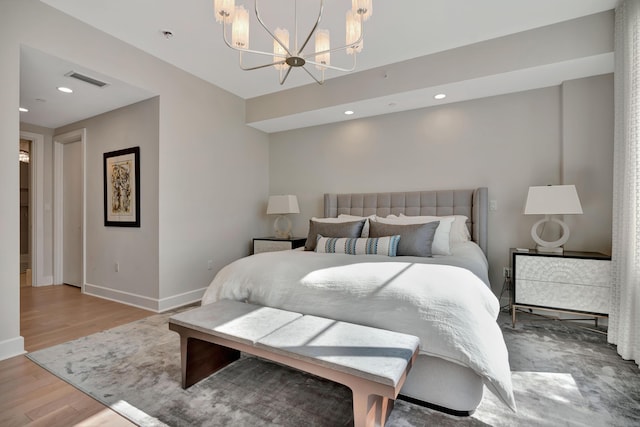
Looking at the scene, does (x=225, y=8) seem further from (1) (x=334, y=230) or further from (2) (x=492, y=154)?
(2) (x=492, y=154)

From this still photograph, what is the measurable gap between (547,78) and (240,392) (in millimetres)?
3873

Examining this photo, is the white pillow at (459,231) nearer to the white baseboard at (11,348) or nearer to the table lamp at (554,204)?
the table lamp at (554,204)

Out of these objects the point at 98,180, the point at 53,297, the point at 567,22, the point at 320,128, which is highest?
the point at 567,22

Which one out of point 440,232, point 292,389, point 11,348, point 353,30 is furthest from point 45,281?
point 440,232

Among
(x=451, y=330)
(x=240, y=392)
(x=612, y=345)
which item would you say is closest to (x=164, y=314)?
(x=240, y=392)

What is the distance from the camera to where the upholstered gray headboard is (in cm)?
335

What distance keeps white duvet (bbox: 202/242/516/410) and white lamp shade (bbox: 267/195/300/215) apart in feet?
6.23

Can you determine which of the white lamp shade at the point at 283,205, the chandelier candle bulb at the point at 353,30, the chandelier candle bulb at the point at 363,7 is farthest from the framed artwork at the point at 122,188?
the chandelier candle bulb at the point at 363,7

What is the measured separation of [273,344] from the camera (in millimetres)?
1489

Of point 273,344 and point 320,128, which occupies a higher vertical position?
point 320,128

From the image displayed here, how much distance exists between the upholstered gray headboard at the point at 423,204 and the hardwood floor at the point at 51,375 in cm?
271

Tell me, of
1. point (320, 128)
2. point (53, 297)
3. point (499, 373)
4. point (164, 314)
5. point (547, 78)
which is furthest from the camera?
point (320, 128)

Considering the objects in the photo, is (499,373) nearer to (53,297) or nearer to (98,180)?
(98,180)

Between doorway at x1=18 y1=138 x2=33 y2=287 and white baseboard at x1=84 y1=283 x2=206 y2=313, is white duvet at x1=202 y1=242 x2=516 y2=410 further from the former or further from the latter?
doorway at x1=18 y1=138 x2=33 y2=287
